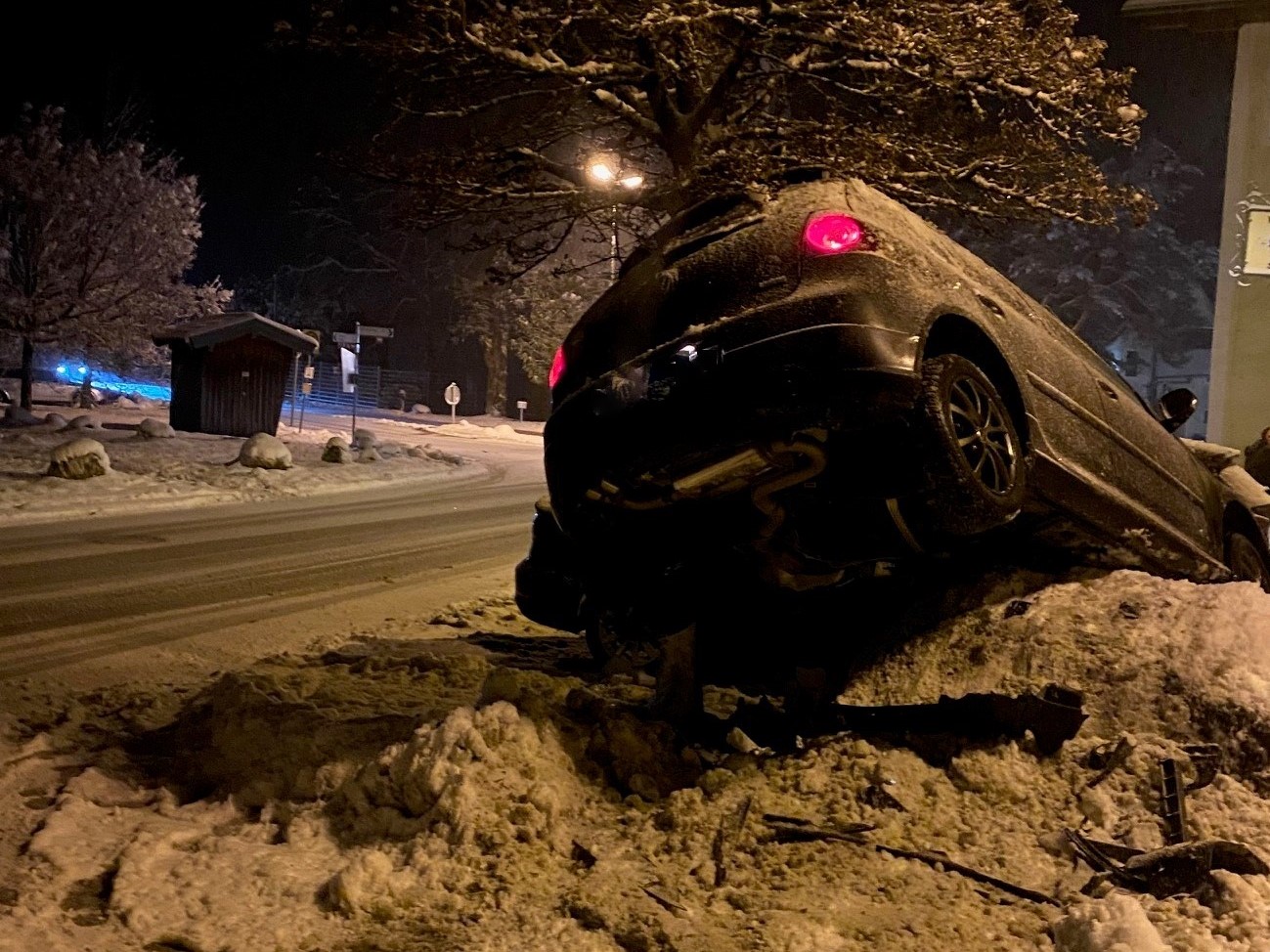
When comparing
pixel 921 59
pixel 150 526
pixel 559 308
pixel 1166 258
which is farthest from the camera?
pixel 1166 258

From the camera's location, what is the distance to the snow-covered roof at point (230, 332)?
23.3m

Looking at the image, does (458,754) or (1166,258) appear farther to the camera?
(1166,258)

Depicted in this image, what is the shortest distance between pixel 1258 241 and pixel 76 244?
1029 inches

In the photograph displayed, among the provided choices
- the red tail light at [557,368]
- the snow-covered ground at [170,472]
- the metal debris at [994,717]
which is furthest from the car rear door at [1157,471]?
the snow-covered ground at [170,472]

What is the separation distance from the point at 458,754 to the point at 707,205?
239 cm

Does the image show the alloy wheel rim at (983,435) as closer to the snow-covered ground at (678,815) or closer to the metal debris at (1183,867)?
the snow-covered ground at (678,815)

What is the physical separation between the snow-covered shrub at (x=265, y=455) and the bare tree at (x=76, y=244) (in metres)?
11.9

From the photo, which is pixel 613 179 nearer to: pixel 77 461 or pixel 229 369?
pixel 77 461

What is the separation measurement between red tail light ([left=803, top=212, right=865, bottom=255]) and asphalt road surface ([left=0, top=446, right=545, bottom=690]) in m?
3.94

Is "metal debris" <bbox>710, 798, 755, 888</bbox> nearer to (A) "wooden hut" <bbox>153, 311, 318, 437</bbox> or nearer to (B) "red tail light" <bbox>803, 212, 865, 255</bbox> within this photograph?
(B) "red tail light" <bbox>803, 212, 865, 255</bbox>

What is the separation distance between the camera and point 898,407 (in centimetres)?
362

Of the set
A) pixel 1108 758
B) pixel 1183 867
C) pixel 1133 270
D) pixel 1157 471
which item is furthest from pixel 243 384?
pixel 1133 270

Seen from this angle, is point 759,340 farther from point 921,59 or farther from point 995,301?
point 921,59

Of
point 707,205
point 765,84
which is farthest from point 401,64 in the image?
point 707,205
